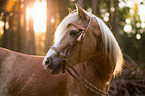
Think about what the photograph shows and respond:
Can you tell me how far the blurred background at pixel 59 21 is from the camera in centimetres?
719

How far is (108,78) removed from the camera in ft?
8.59

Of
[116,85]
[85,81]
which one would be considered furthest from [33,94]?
[116,85]

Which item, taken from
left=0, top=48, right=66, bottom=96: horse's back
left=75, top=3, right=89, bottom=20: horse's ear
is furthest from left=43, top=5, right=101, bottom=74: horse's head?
left=0, top=48, right=66, bottom=96: horse's back

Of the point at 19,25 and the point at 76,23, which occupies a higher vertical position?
the point at 76,23

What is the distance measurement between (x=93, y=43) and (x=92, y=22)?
39cm

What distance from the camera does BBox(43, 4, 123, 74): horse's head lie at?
210 cm

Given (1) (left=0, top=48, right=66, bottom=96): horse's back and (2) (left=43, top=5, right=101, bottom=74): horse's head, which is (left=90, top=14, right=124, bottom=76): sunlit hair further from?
(1) (left=0, top=48, right=66, bottom=96): horse's back

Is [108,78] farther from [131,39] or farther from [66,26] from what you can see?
[131,39]

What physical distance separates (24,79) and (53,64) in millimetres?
698

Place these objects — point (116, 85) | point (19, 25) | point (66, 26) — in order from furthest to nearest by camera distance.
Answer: point (19, 25), point (116, 85), point (66, 26)

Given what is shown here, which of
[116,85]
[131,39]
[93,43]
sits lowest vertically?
[131,39]

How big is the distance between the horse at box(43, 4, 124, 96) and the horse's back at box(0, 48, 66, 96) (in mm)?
271

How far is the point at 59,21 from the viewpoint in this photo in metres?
11.2

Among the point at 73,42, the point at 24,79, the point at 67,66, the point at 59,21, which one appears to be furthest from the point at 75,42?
the point at 59,21
